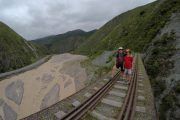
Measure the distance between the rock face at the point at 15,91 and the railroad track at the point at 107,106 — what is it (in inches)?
906

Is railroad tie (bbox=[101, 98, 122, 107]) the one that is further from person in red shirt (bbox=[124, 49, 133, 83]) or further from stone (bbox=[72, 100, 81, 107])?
person in red shirt (bbox=[124, 49, 133, 83])

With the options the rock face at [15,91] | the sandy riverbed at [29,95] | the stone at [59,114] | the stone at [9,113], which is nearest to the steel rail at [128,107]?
the stone at [59,114]

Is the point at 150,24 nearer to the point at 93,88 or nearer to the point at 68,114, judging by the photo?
the point at 93,88

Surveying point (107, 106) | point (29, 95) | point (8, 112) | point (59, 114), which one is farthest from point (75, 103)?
point (29, 95)

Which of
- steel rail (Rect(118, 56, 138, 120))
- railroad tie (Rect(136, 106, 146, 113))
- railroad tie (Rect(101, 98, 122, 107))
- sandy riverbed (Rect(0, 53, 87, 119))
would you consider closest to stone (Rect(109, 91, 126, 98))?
steel rail (Rect(118, 56, 138, 120))

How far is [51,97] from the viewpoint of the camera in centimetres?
3122

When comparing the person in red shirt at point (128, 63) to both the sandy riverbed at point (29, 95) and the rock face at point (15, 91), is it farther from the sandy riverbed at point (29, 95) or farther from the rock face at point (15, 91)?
the rock face at point (15, 91)

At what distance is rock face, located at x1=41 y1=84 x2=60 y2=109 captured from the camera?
28.5 meters

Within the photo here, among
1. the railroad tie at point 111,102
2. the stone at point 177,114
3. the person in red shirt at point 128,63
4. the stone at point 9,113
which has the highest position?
the person in red shirt at point 128,63

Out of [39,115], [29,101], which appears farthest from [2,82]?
[39,115]

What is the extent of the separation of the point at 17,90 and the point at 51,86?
6.50 metres

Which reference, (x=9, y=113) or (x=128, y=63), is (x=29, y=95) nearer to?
(x=9, y=113)

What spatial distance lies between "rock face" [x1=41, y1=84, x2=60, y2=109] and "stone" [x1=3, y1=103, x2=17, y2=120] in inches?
154

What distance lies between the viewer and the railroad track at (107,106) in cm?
747
